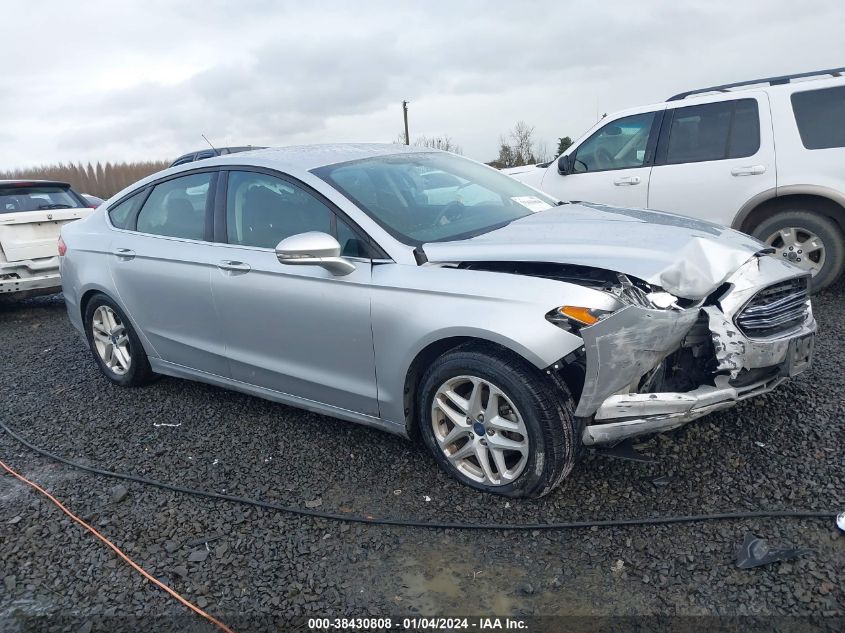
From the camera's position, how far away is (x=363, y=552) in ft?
9.02

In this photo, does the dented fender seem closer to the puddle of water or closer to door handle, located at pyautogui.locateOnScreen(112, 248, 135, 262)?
the puddle of water

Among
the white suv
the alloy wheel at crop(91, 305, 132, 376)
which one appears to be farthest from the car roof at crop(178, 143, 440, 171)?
the white suv

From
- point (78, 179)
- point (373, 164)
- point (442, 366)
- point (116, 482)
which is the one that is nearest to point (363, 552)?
point (442, 366)

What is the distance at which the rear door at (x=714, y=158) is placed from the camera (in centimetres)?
574

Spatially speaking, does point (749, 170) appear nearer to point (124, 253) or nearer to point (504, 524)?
point (504, 524)

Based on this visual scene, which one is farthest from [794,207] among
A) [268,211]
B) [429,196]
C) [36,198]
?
[36,198]

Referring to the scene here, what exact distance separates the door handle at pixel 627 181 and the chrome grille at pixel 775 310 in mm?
3309

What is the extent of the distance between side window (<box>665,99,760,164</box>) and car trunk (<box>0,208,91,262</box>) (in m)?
6.76

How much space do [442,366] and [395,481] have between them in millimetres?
718

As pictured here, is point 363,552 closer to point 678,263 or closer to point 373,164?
point 678,263

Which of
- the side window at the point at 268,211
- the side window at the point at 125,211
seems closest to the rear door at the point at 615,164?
the side window at the point at 268,211

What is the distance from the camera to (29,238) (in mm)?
7160

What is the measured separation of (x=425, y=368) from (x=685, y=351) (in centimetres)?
122

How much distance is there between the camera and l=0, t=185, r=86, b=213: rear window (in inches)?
287
